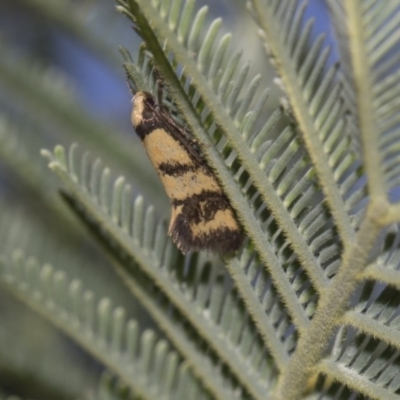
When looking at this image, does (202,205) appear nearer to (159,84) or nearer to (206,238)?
(206,238)

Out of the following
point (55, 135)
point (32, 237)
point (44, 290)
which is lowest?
Answer: point (44, 290)

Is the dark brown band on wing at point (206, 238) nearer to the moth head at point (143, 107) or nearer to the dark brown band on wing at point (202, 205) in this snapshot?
the dark brown band on wing at point (202, 205)

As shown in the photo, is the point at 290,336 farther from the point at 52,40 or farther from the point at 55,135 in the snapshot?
the point at 52,40

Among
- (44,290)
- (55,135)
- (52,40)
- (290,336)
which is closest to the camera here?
(290,336)

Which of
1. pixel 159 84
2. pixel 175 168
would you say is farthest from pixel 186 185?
pixel 159 84

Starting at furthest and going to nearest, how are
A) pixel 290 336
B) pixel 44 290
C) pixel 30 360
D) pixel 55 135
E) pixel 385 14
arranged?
pixel 55 135 → pixel 30 360 → pixel 44 290 → pixel 290 336 → pixel 385 14

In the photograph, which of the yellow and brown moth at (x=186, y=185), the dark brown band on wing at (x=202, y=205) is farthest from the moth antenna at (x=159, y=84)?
the dark brown band on wing at (x=202, y=205)

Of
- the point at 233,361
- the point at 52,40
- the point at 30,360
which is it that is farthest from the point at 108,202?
the point at 52,40
